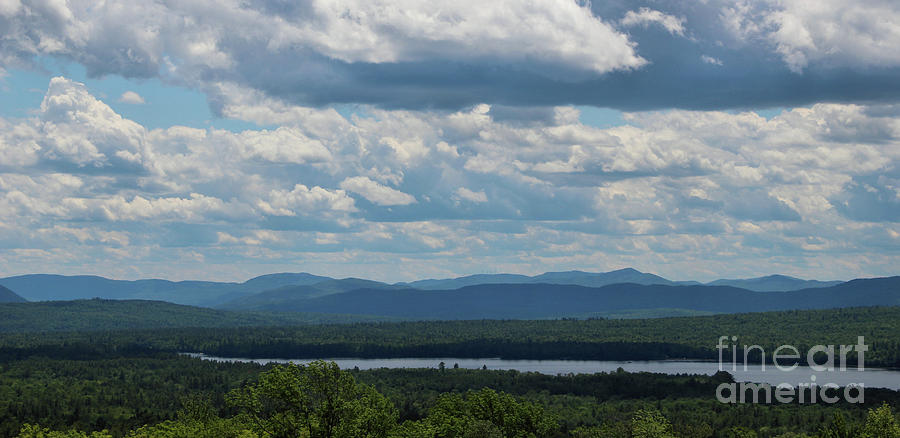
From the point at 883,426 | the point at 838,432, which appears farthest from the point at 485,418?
the point at 883,426

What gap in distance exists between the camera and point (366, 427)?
103250mm

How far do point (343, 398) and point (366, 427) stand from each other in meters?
4.98

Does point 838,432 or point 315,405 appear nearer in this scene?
point 315,405

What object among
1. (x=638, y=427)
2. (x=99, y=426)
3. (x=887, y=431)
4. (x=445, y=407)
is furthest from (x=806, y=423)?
(x=99, y=426)

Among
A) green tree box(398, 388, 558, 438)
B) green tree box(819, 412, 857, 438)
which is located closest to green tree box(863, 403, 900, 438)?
green tree box(819, 412, 857, 438)

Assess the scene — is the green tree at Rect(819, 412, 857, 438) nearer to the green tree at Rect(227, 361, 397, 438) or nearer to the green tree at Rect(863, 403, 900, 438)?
the green tree at Rect(863, 403, 900, 438)

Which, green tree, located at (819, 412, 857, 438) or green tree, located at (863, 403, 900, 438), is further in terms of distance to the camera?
green tree, located at (819, 412, 857, 438)

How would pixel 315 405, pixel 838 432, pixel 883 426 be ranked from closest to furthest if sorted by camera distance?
1. pixel 315 405
2. pixel 883 426
3. pixel 838 432

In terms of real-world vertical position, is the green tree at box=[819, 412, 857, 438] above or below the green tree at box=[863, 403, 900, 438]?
below

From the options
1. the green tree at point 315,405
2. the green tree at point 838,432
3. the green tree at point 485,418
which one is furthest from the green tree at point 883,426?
the green tree at point 315,405

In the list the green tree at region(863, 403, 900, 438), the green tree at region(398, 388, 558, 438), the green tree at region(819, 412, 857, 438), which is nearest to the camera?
the green tree at region(398, 388, 558, 438)

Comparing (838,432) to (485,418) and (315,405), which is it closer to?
(485,418)

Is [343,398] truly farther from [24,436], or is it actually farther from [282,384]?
[24,436]

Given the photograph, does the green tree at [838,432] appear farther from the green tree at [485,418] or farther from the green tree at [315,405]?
the green tree at [315,405]
